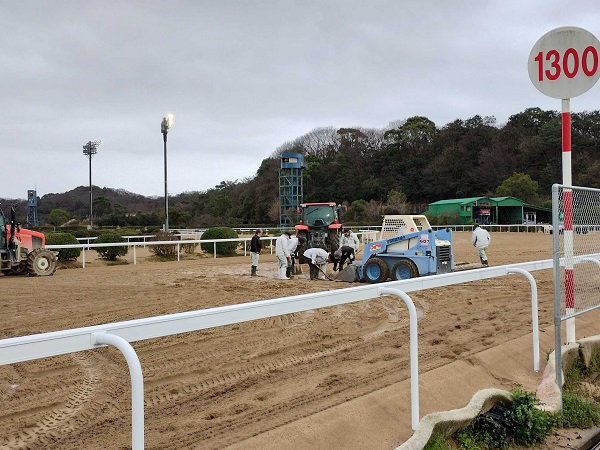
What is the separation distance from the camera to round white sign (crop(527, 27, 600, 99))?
17.3ft

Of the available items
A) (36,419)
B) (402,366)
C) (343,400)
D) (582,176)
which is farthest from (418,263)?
(582,176)

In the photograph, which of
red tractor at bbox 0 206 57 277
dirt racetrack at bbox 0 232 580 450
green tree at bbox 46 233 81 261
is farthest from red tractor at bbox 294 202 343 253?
green tree at bbox 46 233 81 261

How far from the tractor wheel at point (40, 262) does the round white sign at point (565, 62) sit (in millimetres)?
13497

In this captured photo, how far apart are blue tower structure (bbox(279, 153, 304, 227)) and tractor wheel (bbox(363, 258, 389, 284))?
38.4 metres

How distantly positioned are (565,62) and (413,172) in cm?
6594

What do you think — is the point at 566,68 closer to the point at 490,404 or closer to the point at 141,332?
the point at 490,404

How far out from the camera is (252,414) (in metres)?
4.05

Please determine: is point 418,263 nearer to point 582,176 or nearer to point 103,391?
point 103,391

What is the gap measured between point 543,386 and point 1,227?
1379cm

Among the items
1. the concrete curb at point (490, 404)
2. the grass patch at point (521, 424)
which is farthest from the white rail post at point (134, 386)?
the grass patch at point (521, 424)

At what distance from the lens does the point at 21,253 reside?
15.0m

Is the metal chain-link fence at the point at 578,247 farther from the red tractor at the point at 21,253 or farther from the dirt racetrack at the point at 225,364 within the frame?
the red tractor at the point at 21,253

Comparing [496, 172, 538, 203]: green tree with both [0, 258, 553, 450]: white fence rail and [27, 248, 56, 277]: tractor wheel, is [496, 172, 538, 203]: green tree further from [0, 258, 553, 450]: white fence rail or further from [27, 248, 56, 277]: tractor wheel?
[0, 258, 553, 450]: white fence rail

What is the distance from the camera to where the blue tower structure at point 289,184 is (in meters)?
53.7
